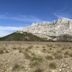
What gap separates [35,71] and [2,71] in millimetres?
2972

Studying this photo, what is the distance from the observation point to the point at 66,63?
18.1m

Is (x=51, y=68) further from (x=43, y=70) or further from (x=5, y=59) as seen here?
(x=5, y=59)

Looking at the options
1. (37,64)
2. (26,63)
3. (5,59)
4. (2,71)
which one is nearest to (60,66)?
(37,64)

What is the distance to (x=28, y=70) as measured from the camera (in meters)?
17.3

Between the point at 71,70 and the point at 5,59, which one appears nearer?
the point at 71,70

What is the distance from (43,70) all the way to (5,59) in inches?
259

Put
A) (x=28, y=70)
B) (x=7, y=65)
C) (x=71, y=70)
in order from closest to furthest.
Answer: (x=71, y=70) < (x=28, y=70) < (x=7, y=65)

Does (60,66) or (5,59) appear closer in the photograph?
(60,66)

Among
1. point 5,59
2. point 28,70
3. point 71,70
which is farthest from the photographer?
point 5,59

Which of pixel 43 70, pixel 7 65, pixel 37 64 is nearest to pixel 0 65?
pixel 7 65

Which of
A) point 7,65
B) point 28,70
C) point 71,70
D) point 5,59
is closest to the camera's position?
point 71,70

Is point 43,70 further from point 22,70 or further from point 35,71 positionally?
point 22,70

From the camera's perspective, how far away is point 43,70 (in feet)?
53.8

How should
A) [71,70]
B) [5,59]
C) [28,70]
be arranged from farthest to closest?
[5,59], [28,70], [71,70]
